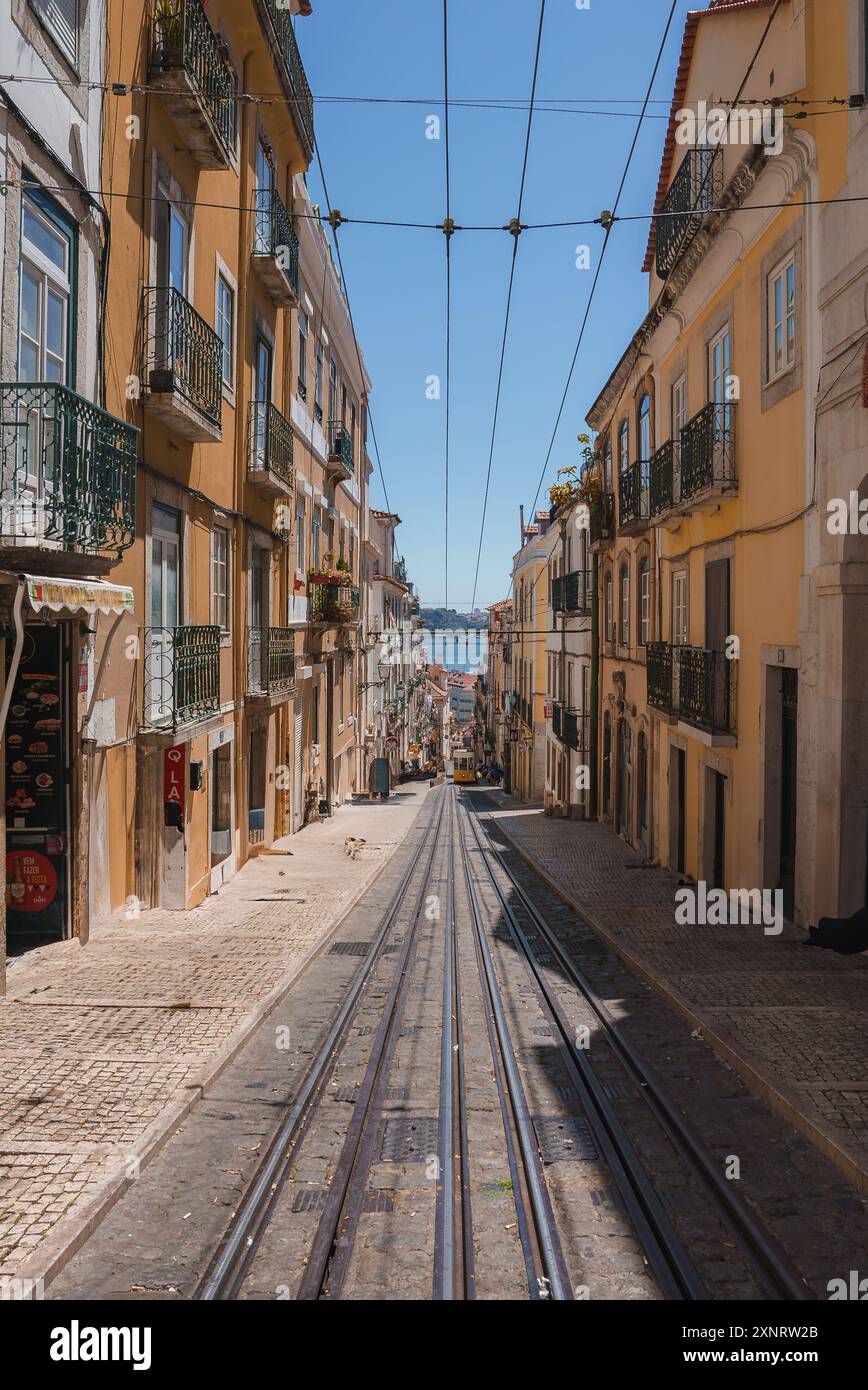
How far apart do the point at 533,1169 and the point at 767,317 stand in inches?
425

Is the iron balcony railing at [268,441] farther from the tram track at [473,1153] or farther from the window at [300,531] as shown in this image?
the tram track at [473,1153]

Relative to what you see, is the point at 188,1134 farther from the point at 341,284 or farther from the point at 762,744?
the point at 341,284

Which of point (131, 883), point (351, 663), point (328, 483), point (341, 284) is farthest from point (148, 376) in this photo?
point (351, 663)

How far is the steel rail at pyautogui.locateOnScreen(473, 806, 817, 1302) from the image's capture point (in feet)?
14.5

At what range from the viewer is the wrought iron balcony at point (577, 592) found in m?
27.1

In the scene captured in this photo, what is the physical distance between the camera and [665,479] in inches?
656

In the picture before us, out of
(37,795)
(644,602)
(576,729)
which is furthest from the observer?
Answer: (576,729)

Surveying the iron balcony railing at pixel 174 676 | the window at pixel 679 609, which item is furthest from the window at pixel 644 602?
the iron balcony railing at pixel 174 676

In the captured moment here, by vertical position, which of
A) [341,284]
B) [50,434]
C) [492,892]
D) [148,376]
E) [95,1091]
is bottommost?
[492,892]

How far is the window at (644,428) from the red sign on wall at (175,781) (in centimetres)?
1204

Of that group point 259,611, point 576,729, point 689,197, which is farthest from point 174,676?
point 576,729

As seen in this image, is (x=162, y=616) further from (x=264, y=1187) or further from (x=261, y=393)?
(x=264, y=1187)

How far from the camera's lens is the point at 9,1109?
19.3ft

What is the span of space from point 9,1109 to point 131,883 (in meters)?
5.56
